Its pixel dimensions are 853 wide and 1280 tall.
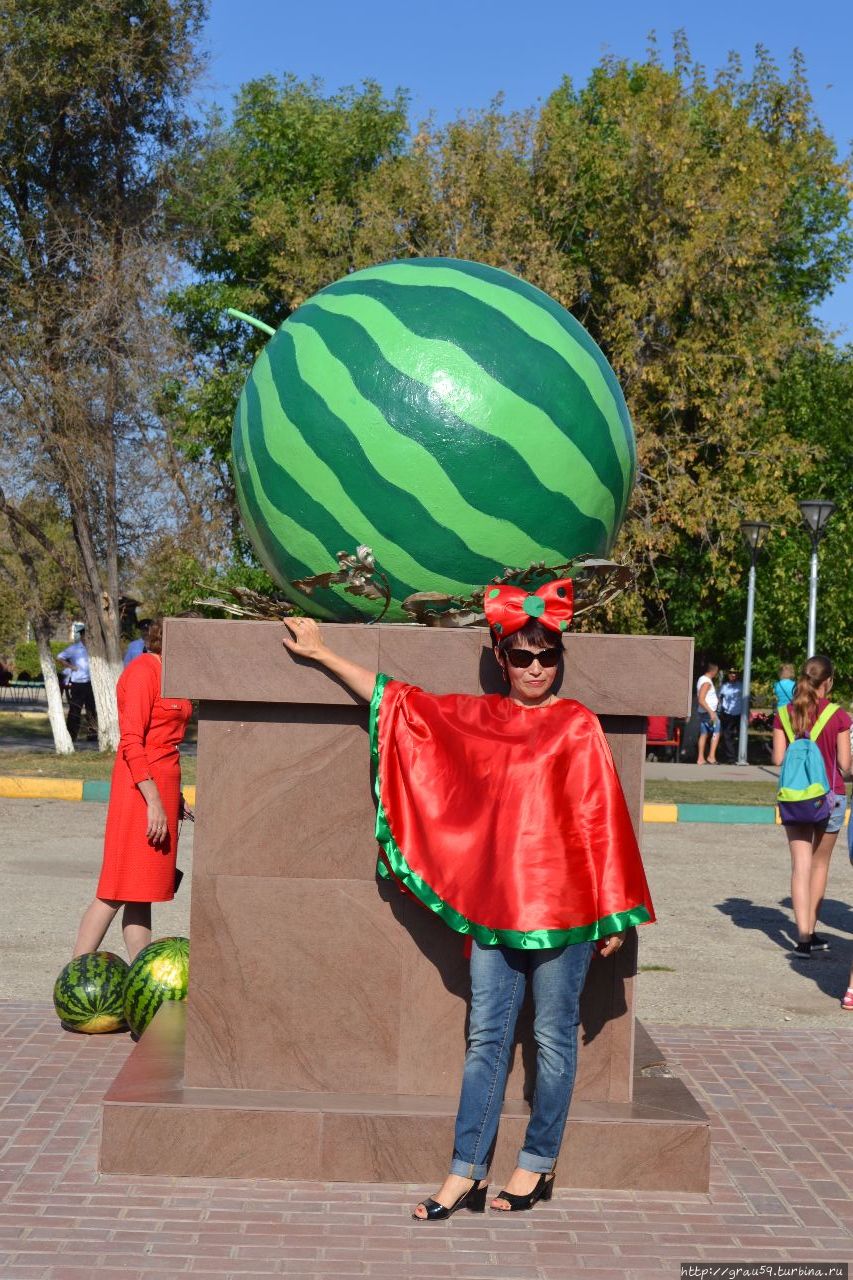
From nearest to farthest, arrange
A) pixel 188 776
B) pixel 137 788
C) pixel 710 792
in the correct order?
pixel 137 788 → pixel 188 776 → pixel 710 792

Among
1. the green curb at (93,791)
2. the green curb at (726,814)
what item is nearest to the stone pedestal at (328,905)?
the green curb at (726,814)

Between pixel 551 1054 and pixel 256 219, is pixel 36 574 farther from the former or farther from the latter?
pixel 551 1054

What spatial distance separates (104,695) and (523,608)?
639 inches

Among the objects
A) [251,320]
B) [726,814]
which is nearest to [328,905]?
[251,320]

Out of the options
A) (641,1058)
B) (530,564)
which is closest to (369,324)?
(530,564)

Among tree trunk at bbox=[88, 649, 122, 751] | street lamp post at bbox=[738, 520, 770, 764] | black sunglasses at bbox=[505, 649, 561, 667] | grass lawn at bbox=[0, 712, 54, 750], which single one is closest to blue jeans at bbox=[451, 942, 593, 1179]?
black sunglasses at bbox=[505, 649, 561, 667]

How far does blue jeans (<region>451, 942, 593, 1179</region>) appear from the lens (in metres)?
4.16

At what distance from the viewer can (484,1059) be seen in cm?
417

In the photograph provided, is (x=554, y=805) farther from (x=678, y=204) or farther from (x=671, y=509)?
(x=678, y=204)

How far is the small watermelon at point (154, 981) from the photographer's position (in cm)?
575

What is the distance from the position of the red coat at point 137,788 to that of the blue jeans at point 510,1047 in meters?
2.36

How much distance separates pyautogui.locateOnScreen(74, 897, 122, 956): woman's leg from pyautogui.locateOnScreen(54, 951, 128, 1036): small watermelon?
0.20 m

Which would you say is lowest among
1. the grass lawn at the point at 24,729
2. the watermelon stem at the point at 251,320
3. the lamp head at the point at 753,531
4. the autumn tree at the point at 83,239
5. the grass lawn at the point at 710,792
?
the grass lawn at the point at 24,729

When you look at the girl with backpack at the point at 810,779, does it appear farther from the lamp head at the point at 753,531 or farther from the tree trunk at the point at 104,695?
the tree trunk at the point at 104,695
